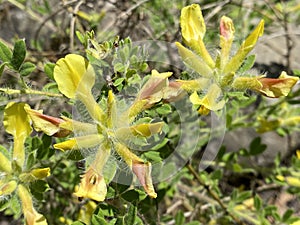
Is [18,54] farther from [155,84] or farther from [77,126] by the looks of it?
[155,84]

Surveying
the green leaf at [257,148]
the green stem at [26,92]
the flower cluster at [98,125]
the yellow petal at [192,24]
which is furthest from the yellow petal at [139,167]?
the green leaf at [257,148]

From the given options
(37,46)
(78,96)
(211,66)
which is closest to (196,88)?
(211,66)

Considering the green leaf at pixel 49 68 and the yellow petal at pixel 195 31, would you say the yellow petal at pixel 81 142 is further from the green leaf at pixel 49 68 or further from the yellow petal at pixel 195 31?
the yellow petal at pixel 195 31

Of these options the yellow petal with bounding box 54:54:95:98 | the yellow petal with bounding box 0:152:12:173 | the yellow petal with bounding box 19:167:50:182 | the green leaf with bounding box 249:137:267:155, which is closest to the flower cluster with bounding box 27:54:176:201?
the yellow petal with bounding box 54:54:95:98

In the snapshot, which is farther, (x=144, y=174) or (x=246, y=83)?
(x=246, y=83)

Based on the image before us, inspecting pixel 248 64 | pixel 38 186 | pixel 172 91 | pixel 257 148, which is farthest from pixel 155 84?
pixel 257 148

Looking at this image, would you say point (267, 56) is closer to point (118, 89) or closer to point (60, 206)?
point (60, 206)

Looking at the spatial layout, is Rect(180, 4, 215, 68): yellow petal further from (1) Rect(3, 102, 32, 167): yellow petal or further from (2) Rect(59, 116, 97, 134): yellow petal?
(1) Rect(3, 102, 32, 167): yellow petal
